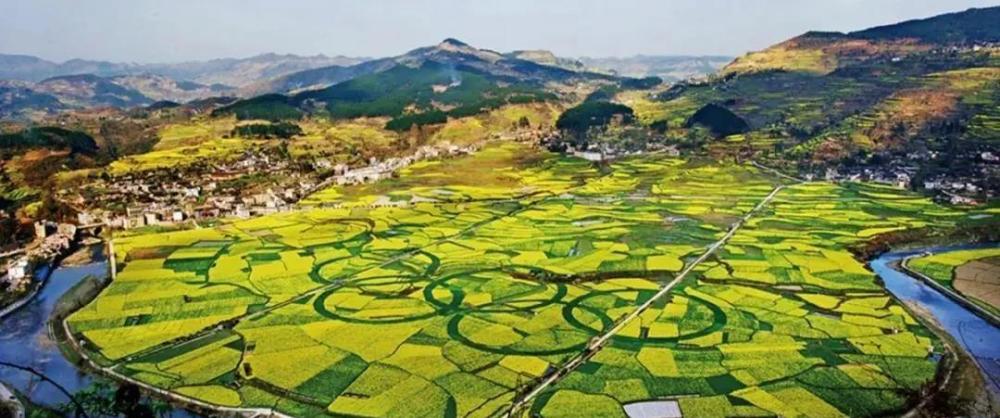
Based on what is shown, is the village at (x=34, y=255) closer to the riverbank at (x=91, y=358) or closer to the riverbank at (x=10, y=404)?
the riverbank at (x=91, y=358)

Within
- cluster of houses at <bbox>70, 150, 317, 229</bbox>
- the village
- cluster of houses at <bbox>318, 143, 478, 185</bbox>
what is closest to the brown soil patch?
the village

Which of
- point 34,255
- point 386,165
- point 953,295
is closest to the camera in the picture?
point 953,295

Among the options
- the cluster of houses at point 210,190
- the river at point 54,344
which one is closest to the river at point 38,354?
the river at point 54,344

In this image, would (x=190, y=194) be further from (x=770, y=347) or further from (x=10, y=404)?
(x=770, y=347)

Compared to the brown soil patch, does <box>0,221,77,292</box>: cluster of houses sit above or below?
above

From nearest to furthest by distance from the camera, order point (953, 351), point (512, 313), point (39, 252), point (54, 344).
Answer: point (953, 351) < point (54, 344) < point (512, 313) < point (39, 252)

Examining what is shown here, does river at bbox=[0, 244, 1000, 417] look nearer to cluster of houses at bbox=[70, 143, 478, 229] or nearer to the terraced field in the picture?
the terraced field

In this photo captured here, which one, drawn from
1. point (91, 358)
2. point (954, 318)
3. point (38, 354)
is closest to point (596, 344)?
point (954, 318)

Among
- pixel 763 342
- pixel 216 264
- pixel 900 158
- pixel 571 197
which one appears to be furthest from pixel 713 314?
pixel 900 158
